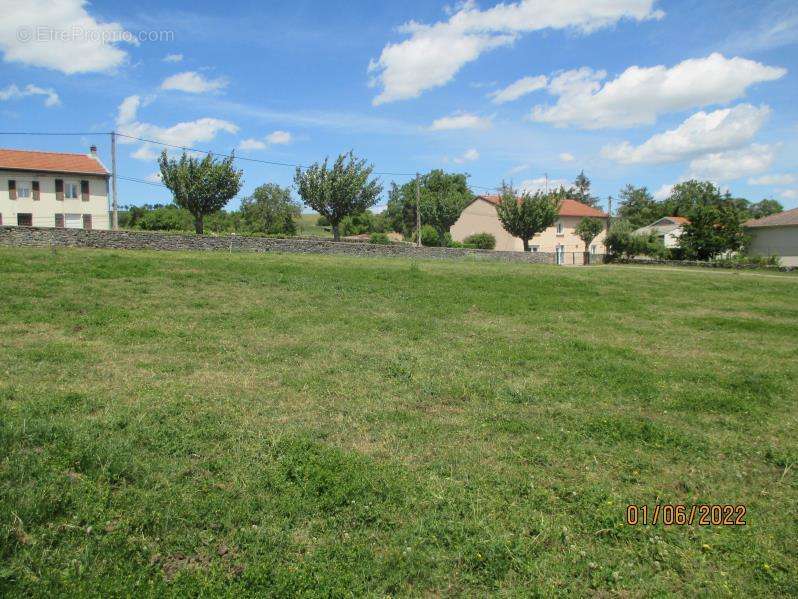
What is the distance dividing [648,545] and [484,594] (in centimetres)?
143

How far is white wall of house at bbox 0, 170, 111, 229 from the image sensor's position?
46250 mm

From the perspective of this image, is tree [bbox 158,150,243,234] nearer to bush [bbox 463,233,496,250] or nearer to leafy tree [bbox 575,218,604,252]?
bush [bbox 463,233,496,250]

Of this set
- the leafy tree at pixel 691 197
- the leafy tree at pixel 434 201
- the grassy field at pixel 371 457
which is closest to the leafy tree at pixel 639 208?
the leafy tree at pixel 691 197

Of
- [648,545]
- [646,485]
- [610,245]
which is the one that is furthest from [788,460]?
[610,245]

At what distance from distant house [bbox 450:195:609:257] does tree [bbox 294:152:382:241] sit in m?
20.1

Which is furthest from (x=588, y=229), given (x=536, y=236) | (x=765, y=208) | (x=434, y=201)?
(x=765, y=208)

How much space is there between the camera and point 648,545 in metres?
4.07

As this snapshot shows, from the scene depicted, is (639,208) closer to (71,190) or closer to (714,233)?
(714,233)

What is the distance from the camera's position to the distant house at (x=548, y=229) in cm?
6347

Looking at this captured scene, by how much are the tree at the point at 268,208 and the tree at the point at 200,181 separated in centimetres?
3559

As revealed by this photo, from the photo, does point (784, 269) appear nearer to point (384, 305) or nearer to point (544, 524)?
point (384, 305)

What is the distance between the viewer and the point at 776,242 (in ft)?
167

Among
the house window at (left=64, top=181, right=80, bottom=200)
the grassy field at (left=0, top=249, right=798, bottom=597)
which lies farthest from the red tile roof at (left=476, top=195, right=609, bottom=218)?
the grassy field at (left=0, top=249, right=798, bottom=597)

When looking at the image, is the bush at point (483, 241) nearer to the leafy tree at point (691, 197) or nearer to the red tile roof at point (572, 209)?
the red tile roof at point (572, 209)
